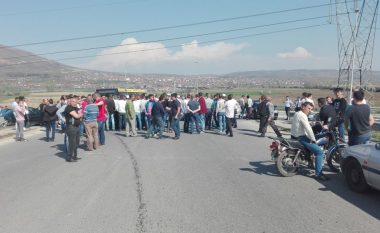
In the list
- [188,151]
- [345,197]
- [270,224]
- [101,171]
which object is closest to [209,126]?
[188,151]

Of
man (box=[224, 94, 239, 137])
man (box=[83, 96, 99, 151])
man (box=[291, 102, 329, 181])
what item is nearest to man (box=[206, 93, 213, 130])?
Answer: man (box=[224, 94, 239, 137])

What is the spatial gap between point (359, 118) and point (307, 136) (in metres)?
1.12

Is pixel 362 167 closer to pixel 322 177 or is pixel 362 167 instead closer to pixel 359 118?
pixel 322 177

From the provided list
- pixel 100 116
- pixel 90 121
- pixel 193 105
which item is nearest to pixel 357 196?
pixel 90 121

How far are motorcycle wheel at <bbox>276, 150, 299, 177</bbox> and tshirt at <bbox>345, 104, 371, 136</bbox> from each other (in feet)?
4.70

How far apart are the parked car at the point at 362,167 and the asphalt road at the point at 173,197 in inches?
8.4

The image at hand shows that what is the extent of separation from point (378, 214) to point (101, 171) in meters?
6.02

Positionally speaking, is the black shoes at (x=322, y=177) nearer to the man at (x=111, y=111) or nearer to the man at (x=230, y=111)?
the man at (x=230, y=111)

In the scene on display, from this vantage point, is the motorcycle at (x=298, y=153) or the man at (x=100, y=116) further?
the man at (x=100, y=116)

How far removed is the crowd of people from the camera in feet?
28.5

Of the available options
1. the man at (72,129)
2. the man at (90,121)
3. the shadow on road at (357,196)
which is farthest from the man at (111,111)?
the shadow on road at (357,196)

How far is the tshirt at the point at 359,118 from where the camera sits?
8.41 m

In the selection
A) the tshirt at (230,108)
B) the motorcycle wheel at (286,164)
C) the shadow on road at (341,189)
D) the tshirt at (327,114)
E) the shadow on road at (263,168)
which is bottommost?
the shadow on road at (263,168)

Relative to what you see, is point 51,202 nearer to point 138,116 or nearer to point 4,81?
point 138,116
